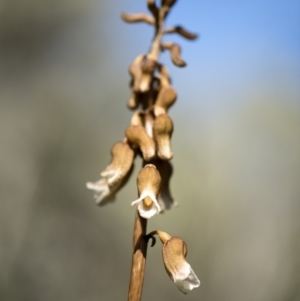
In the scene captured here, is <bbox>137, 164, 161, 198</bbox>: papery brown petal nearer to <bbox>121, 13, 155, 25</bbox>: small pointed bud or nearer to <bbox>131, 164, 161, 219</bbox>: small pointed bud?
<bbox>131, 164, 161, 219</bbox>: small pointed bud

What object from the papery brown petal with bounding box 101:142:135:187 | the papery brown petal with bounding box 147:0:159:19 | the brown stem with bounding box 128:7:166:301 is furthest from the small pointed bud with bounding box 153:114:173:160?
the papery brown petal with bounding box 147:0:159:19

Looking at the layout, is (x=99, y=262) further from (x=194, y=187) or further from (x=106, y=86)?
(x=106, y=86)

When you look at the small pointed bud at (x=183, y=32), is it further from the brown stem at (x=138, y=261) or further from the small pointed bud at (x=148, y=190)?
the brown stem at (x=138, y=261)

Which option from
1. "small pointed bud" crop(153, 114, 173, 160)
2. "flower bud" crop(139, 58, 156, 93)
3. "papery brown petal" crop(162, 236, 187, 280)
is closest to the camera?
"papery brown petal" crop(162, 236, 187, 280)

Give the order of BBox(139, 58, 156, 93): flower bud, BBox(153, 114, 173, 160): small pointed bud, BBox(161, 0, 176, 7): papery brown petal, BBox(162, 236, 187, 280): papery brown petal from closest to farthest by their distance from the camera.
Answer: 1. BBox(162, 236, 187, 280): papery brown petal
2. BBox(153, 114, 173, 160): small pointed bud
3. BBox(139, 58, 156, 93): flower bud
4. BBox(161, 0, 176, 7): papery brown petal

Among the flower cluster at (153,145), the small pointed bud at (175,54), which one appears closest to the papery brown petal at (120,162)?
the flower cluster at (153,145)

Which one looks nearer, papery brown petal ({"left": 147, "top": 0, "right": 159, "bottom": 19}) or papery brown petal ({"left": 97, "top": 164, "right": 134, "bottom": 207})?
papery brown petal ({"left": 97, "top": 164, "right": 134, "bottom": 207})

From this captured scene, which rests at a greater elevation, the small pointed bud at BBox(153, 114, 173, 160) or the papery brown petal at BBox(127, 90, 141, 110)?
the papery brown petal at BBox(127, 90, 141, 110)

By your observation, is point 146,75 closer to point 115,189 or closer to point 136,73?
point 136,73
